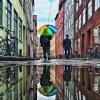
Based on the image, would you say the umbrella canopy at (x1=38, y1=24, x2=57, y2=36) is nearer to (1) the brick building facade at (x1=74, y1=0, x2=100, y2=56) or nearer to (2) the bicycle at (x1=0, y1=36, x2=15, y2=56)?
(2) the bicycle at (x1=0, y1=36, x2=15, y2=56)

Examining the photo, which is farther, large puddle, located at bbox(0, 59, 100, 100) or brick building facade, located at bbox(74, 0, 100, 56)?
brick building facade, located at bbox(74, 0, 100, 56)

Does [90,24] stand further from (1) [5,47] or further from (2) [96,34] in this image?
(1) [5,47]

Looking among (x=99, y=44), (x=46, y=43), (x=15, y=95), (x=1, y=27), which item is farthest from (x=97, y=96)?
(x=99, y=44)

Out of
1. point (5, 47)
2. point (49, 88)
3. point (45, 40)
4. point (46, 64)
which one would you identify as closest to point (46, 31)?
point (45, 40)

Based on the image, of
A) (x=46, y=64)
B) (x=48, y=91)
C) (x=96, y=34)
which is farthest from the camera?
(x=96, y=34)

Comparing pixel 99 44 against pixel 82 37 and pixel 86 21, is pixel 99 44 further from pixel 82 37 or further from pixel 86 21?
pixel 82 37

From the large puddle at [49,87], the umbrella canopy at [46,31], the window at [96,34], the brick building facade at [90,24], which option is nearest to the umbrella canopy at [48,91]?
the large puddle at [49,87]

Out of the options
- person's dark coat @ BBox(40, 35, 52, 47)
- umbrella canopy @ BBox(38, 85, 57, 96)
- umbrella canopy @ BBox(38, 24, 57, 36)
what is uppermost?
umbrella canopy @ BBox(38, 24, 57, 36)

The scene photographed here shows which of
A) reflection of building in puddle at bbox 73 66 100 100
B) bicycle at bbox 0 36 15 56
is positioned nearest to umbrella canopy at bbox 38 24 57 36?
bicycle at bbox 0 36 15 56

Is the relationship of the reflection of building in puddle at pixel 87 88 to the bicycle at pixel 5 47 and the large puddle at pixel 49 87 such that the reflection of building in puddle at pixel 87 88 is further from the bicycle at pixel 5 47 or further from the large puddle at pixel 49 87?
the bicycle at pixel 5 47

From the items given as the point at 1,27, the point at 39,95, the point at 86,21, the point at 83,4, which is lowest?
the point at 39,95

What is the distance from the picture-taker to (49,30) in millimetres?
15664

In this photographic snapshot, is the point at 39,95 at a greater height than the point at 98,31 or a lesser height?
lesser

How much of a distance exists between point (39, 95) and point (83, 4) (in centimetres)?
4077
